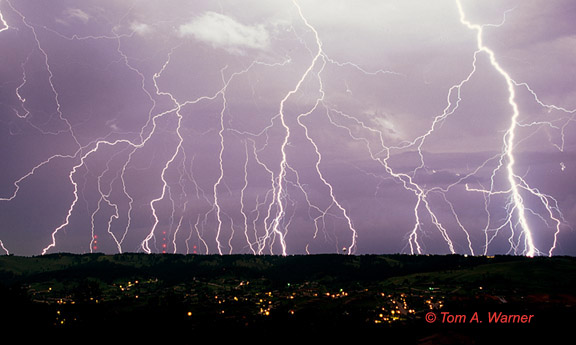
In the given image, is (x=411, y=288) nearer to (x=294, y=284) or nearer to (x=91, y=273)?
(x=294, y=284)

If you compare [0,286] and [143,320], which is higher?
[0,286]

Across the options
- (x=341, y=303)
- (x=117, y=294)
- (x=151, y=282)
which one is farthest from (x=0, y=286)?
(x=151, y=282)

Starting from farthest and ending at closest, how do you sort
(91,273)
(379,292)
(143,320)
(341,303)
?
(91,273)
(379,292)
(341,303)
(143,320)

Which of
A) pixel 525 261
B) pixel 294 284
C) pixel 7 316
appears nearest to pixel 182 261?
pixel 294 284

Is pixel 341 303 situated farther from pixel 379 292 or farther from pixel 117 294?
pixel 117 294

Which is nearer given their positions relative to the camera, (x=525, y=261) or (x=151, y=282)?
(x=525, y=261)

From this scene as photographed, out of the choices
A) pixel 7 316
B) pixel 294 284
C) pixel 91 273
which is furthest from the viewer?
pixel 91 273
